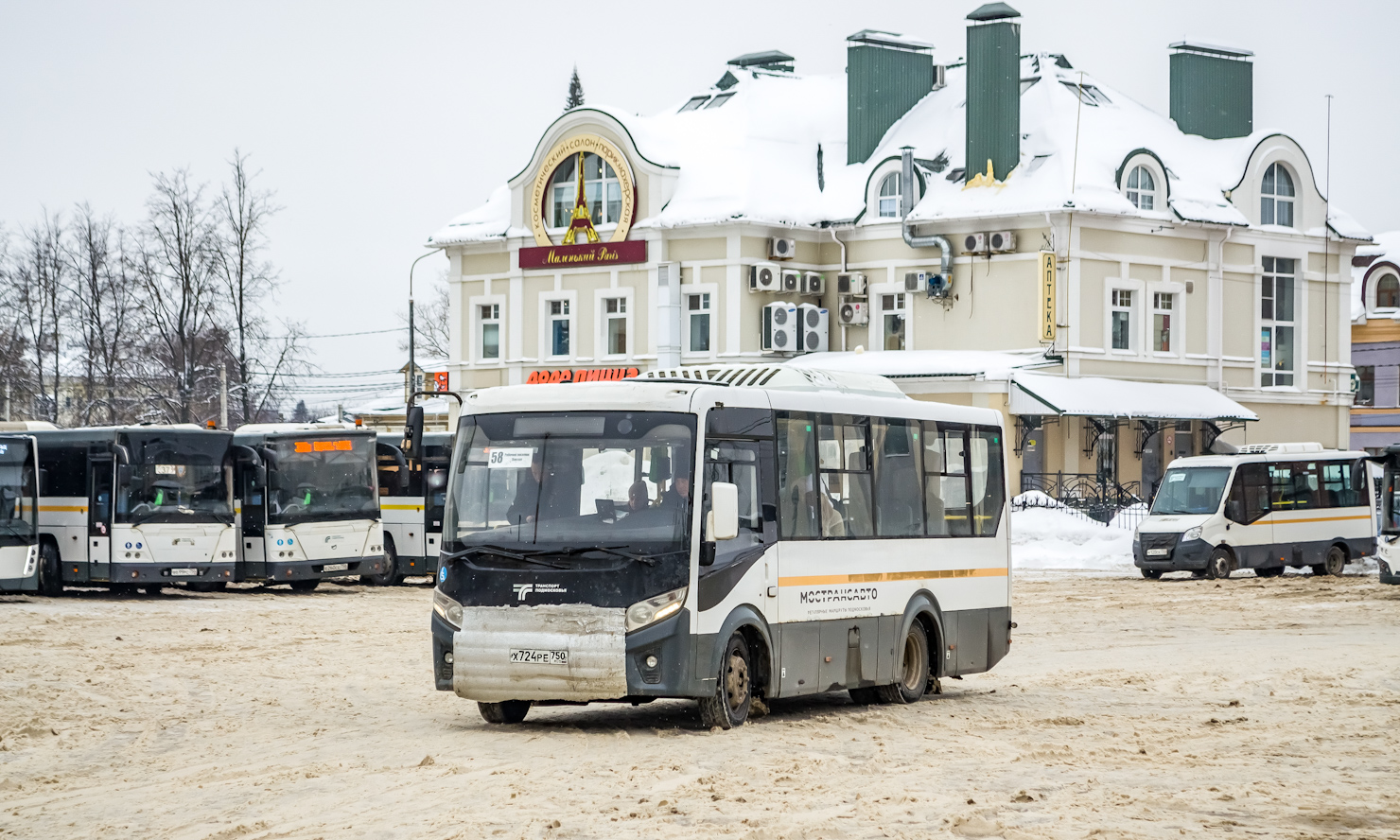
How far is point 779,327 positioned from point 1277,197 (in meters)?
15.3

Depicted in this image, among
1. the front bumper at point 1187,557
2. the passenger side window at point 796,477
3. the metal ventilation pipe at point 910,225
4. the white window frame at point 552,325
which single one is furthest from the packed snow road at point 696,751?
the white window frame at point 552,325

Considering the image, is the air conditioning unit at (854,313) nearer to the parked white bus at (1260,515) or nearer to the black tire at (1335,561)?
the parked white bus at (1260,515)

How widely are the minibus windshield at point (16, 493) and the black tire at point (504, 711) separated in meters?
18.6

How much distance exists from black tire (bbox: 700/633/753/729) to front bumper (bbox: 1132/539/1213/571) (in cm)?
2310

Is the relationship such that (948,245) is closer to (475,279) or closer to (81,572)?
(475,279)

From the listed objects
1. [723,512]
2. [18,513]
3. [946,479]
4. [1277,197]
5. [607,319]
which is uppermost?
[1277,197]

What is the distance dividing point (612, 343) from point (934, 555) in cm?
4040

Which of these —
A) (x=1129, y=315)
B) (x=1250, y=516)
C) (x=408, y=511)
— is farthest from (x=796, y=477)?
(x=1129, y=315)

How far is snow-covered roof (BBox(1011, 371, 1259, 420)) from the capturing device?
49.1 meters

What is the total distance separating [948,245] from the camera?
2067 inches

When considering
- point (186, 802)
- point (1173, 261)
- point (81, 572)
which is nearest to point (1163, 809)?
point (186, 802)

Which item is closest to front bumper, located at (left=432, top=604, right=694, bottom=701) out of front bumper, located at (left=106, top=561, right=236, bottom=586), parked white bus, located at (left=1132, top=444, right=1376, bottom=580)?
front bumper, located at (left=106, top=561, right=236, bottom=586)

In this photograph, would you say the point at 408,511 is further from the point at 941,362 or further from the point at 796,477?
the point at 796,477

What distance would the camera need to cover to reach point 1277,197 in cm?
5628
